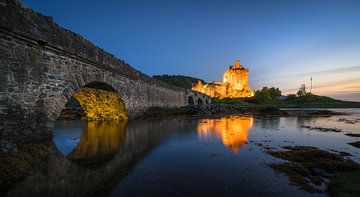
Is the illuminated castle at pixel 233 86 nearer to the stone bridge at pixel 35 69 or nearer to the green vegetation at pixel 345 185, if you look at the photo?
the stone bridge at pixel 35 69

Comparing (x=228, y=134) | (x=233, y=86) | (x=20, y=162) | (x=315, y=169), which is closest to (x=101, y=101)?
(x=228, y=134)

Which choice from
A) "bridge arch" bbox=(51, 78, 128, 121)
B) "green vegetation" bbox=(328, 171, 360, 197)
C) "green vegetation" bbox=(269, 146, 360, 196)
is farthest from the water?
"bridge arch" bbox=(51, 78, 128, 121)

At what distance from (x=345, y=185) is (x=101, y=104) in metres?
19.4

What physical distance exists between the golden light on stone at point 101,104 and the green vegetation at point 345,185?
1656 cm

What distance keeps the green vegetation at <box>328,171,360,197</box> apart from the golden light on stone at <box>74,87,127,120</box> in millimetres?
16556

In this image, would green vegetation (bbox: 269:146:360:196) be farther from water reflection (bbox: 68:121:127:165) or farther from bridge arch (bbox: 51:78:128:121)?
bridge arch (bbox: 51:78:128:121)

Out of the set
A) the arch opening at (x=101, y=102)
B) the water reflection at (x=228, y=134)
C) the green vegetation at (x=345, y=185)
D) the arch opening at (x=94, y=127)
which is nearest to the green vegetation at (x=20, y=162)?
the arch opening at (x=94, y=127)

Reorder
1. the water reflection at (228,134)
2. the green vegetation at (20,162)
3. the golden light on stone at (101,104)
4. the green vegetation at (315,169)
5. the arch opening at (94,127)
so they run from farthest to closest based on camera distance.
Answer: the golden light on stone at (101,104)
the water reflection at (228,134)
the arch opening at (94,127)
the green vegetation at (20,162)
the green vegetation at (315,169)

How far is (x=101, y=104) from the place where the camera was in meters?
19.9

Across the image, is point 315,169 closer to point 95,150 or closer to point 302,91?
point 95,150

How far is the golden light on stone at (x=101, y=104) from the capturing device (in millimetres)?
18109

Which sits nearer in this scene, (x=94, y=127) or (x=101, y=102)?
(x=94, y=127)

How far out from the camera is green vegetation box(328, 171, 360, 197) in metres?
4.10

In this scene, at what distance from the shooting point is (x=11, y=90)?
7.54 meters
